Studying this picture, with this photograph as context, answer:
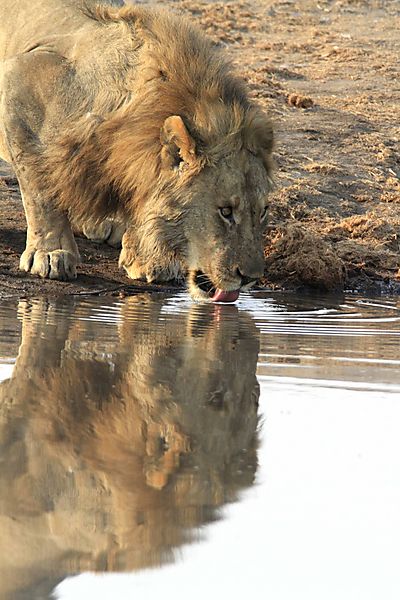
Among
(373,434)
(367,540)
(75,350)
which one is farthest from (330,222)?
(367,540)

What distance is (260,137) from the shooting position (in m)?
6.54

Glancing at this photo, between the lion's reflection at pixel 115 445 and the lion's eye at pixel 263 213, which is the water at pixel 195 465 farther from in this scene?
the lion's eye at pixel 263 213

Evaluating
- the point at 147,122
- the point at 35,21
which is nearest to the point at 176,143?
the point at 147,122

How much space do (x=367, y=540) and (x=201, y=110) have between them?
3708 mm

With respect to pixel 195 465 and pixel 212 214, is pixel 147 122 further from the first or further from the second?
pixel 195 465

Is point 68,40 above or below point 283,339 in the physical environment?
above

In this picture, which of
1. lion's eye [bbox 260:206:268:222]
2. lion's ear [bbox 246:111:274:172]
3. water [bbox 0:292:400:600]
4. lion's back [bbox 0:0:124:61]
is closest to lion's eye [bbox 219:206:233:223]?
lion's eye [bbox 260:206:268:222]

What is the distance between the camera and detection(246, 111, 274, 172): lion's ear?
21.2 feet

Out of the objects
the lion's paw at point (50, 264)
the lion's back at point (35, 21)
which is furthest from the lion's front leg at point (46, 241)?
the lion's back at point (35, 21)

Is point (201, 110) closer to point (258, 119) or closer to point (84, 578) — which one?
point (258, 119)

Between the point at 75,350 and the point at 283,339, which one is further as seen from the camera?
the point at 283,339

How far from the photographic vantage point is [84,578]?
2783 mm

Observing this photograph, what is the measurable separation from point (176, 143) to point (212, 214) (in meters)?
0.39

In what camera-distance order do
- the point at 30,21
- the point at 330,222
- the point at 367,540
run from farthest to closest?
the point at 330,222 < the point at 30,21 < the point at 367,540
